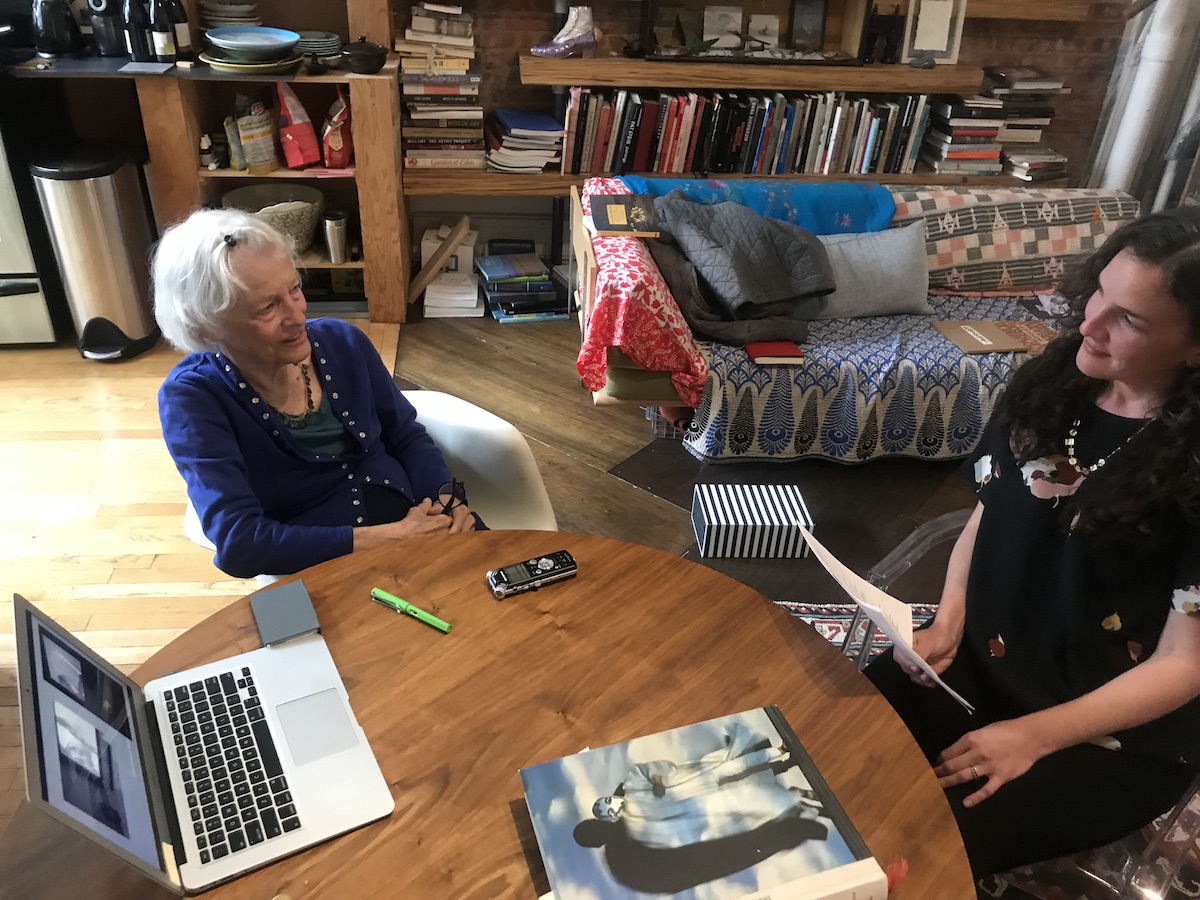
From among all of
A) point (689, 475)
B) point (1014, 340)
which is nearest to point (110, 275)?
point (689, 475)

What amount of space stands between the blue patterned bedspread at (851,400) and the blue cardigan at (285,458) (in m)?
1.16

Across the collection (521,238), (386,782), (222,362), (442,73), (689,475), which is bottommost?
(689,475)

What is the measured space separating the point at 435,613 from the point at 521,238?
114 inches

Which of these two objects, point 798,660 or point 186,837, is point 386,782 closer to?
point 186,837

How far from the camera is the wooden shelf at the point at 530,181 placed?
11.1 feet

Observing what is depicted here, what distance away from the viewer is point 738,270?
8.93ft

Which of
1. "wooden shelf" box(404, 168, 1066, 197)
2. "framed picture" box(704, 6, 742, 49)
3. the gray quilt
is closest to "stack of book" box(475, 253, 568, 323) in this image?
"wooden shelf" box(404, 168, 1066, 197)

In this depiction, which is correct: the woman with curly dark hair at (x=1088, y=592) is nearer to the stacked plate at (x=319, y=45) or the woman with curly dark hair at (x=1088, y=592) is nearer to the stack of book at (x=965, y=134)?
the stack of book at (x=965, y=134)

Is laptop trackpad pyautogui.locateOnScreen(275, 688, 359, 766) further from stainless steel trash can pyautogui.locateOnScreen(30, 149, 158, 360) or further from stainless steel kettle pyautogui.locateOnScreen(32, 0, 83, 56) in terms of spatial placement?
stainless steel kettle pyautogui.locateOnScreen(32, 0, 83, 56)

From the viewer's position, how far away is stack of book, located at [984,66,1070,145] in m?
3.65

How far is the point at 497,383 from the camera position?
3186 mm

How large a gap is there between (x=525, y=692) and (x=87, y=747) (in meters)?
0.49

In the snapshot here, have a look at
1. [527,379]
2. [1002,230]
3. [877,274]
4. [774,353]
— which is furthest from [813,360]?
[1002,230]

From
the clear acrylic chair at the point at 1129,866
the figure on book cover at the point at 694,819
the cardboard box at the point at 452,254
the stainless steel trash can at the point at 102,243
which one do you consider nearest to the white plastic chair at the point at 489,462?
the clear acrylic chair at the point at 1129,866
